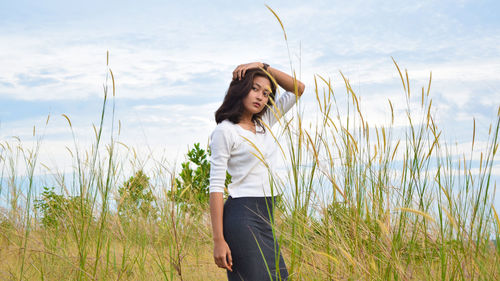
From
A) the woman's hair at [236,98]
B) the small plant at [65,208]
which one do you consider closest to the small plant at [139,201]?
the small plant at [65,208]

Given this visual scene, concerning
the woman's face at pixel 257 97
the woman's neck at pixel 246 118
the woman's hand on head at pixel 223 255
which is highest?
the woman's face at pixel 257 97

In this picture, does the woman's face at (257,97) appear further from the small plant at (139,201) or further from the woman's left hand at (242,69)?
the small plant at (139,201)

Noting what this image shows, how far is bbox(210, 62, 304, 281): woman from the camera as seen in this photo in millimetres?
1796

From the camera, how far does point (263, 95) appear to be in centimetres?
212

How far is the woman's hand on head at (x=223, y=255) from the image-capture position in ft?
5.90

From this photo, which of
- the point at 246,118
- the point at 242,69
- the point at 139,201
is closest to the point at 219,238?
the point at 246,118

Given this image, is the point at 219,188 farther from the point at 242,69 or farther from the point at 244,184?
the point at 242,69

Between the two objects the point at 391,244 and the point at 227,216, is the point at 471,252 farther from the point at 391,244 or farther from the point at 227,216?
the point at 227,216

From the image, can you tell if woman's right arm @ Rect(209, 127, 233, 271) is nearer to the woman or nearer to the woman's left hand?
the woman

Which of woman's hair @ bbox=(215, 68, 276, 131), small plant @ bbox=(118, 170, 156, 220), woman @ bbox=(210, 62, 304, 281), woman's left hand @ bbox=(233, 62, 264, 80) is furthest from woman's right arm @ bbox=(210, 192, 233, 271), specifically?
small plant @ bbox=(118, 170, 156, 220)

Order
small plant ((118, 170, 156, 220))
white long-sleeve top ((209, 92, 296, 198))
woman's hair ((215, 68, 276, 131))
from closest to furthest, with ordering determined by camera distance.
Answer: white long-sleeve top ((209, 92, 296, 198)) → woman's hair ((215, 68, 276, 131)) → small plant ((118, 170, 156, 220))

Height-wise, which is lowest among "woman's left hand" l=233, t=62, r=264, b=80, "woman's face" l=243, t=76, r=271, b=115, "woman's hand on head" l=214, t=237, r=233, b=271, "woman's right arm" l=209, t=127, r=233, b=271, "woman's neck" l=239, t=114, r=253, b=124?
"woman's hand on head" l=214, t=237, r=233, b=271

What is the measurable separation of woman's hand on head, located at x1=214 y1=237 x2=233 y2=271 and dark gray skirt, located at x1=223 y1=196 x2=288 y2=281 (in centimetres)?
2

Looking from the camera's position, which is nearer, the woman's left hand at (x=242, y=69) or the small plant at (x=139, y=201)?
the woman's left hand at (x=242, y=69)
